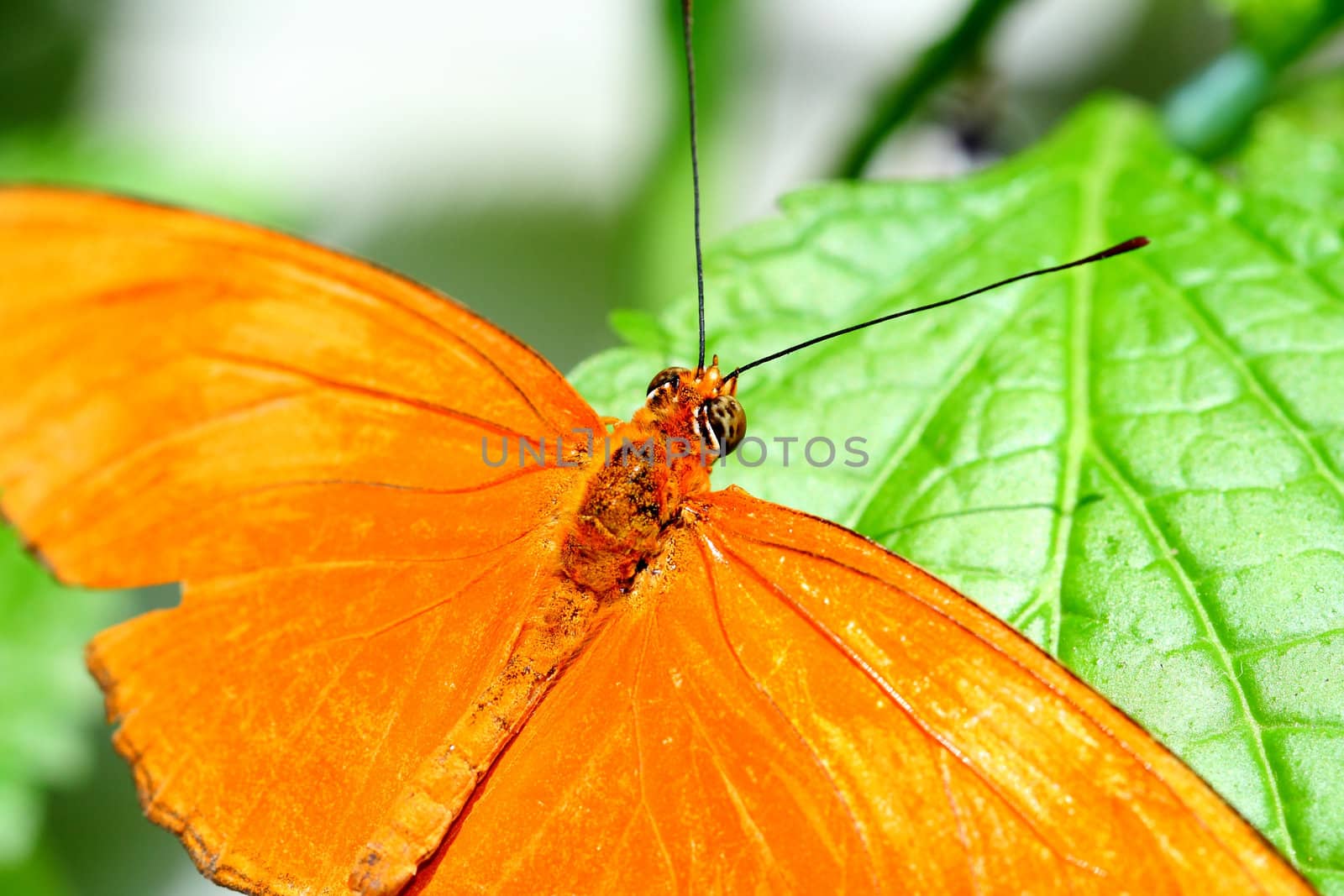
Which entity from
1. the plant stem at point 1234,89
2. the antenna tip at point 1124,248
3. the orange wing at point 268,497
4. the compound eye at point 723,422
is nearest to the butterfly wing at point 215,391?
the orange wing at point 268,497

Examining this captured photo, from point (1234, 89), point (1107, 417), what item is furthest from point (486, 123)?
point (1107, 417)

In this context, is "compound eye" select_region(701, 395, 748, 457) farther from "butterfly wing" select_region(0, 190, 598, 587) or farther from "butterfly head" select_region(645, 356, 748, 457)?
"butterfly wing" select_region(0, 190, 598, 587)

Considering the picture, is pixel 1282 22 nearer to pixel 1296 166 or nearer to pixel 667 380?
pixel 1296 166

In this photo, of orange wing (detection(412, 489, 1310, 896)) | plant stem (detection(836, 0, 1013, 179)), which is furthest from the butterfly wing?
plant stem (detection(836, 0, 1013, 179))

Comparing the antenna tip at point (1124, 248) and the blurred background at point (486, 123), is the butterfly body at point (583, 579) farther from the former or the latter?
the blurred background at point (486, 123)

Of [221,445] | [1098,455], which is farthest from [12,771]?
[1098,455]

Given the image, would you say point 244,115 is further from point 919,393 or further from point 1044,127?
point 919,393
